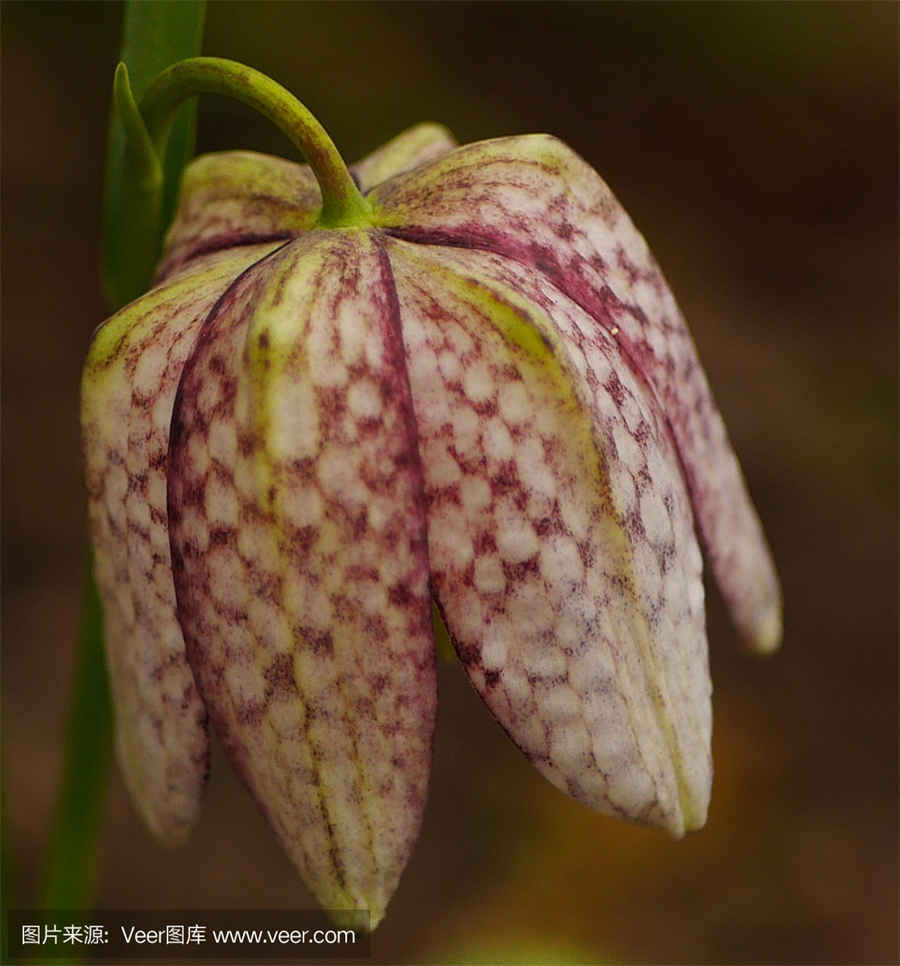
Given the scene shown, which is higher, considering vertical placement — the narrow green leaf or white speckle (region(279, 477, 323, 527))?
white speckle (region(279, 477, 323, 527))

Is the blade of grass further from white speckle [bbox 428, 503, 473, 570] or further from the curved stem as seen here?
white speckle [bbox 428, 503, 473, 570]

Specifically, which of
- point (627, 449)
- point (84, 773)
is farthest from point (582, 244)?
point (84, 773)

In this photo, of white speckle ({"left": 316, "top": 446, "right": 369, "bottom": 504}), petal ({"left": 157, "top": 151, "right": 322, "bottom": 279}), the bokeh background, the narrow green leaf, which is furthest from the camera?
the bokeh background

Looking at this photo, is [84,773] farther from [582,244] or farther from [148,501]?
[582,244]

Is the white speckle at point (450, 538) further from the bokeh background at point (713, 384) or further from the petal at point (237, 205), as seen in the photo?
the bokeh background at point (713, 384)

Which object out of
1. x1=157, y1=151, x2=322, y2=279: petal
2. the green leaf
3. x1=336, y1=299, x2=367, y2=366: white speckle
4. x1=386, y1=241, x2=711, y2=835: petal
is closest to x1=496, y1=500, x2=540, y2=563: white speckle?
x1=386, y1=241, x2=711, y2=835: petal

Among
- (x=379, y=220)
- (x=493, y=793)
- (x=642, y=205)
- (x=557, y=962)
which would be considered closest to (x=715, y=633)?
(x=493, y=793)
